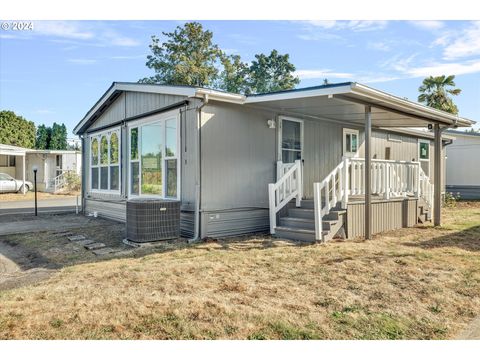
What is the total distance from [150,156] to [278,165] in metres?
2.92

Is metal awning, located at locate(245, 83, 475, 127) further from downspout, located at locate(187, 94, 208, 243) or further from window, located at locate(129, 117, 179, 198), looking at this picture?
window, located at locate(129, 117, 179, 198)

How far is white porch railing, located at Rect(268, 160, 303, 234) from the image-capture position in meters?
7.33

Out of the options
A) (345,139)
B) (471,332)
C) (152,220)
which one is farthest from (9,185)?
(471,332)

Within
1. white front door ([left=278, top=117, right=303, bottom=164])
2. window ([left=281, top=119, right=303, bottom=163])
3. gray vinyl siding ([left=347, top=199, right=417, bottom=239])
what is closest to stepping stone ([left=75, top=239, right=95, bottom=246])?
white front door ([left=278, top=117, right=303, bottom=164])

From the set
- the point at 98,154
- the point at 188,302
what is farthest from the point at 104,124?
the point at 188,302

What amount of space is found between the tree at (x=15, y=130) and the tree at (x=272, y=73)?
22028 millimetres

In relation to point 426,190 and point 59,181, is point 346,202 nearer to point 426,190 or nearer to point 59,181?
point 426,190

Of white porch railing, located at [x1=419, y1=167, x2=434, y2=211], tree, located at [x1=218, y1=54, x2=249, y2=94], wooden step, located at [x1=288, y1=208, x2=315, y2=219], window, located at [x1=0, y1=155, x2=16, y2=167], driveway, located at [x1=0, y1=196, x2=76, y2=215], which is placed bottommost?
driveway, located at [x1=0, y1=196, x2=76, y2=215]

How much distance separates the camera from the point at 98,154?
36.9 ft

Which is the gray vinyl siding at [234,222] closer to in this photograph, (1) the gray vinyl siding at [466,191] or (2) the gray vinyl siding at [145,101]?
(2) the gray vinyl siding at [145,101]

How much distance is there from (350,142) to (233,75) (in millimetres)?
20892

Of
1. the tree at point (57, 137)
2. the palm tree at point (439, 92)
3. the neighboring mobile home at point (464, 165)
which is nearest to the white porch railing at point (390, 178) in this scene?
the neighboring mobile home at point (464, 165)

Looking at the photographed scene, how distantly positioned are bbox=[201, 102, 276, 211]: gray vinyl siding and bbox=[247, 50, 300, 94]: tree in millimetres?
25587
